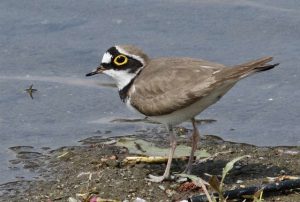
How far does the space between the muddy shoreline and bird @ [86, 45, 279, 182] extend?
22 centimetres

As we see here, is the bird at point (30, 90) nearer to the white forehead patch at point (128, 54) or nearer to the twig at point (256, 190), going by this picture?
the white forehead patch at point (128, 54)

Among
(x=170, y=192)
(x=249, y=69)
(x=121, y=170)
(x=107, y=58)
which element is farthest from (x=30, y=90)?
(x=249, y=69)

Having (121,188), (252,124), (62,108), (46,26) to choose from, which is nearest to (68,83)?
(62,108)

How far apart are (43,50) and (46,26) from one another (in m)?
0.47

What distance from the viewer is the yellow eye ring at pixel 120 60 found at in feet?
25.3

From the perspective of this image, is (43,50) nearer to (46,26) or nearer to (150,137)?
(46,26)

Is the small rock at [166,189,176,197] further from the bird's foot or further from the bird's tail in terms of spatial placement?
the bird's tail

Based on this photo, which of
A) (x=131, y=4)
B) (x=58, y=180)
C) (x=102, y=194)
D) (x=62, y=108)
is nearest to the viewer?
(x=102, y=194)

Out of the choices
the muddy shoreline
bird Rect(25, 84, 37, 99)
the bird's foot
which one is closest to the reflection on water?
bird Rect(25, 84, 37, 99)

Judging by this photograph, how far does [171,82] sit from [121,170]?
0.87 m

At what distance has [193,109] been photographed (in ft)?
23.8

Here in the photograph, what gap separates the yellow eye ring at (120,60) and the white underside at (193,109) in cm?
58

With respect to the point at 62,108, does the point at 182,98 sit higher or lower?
higher

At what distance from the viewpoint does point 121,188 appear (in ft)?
23.4
